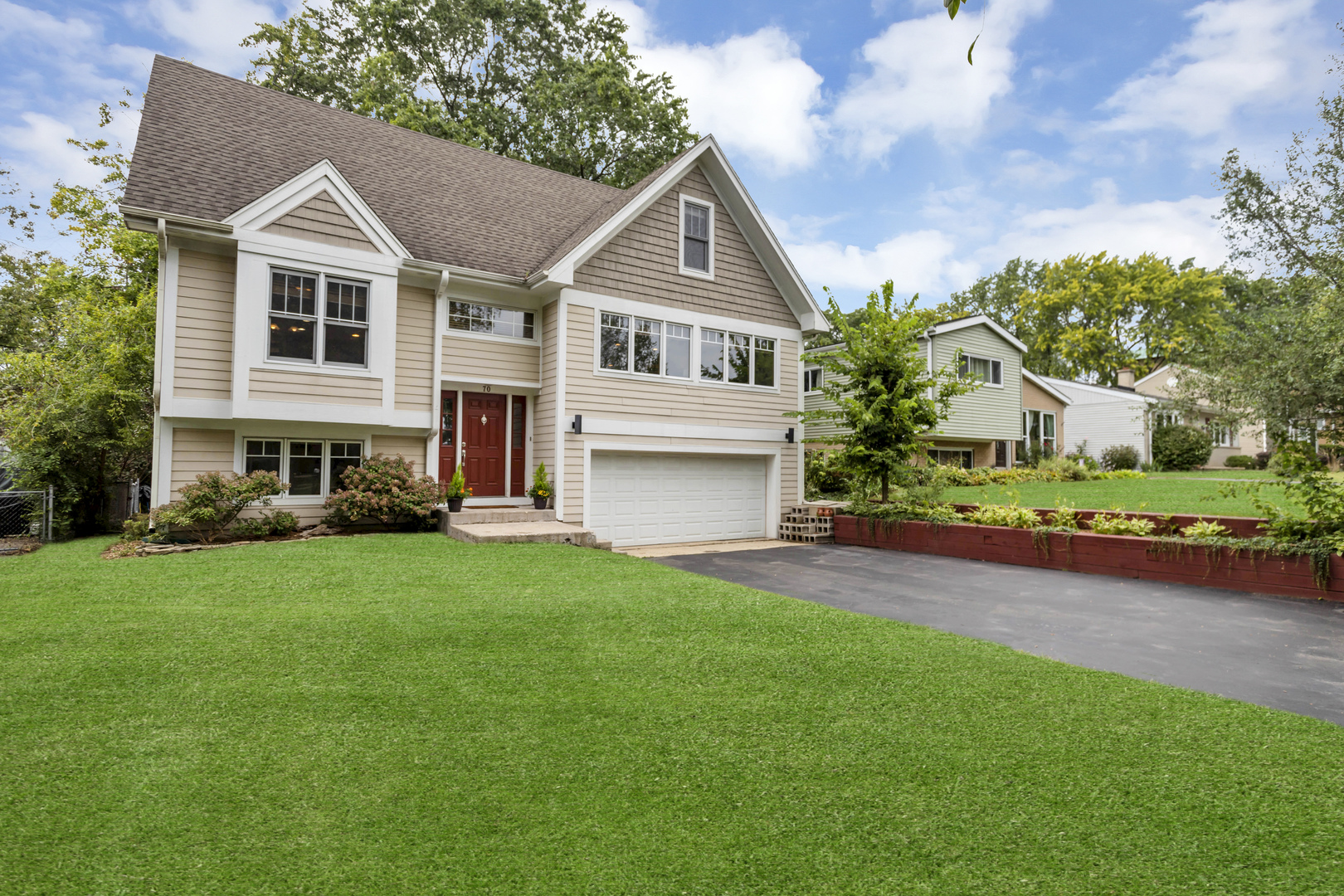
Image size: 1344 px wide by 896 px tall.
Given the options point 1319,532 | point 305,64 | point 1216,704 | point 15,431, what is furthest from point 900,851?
point 305,64

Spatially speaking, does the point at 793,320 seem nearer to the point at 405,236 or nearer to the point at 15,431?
the point at 405,236

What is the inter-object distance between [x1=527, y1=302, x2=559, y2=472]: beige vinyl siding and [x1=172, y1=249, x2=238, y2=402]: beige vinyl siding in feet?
16.3

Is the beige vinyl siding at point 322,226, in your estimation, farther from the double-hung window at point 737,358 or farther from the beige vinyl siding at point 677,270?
the double-hung window at point 737,358

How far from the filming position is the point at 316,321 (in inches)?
413

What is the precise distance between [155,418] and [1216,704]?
12.7 meters

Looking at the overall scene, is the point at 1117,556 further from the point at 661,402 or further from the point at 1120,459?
the point at 1120,459

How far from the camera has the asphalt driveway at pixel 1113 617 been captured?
4.95 metres

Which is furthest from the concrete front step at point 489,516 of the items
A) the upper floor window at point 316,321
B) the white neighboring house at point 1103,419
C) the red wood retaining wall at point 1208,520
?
the white neighboring house at point 1103,419

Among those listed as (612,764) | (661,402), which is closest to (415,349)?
(661,402)

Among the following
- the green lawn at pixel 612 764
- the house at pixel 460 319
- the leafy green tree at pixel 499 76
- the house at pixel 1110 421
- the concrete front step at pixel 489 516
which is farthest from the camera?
the house at pixel 1110 421

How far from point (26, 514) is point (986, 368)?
88.5 feet

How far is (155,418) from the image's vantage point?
10.0 meters

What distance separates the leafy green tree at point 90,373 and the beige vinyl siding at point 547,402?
7260 mm

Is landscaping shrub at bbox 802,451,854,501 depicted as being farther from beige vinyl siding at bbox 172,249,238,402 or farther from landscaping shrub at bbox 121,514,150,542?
landscaping shrub at bbox 121,514,150,542
